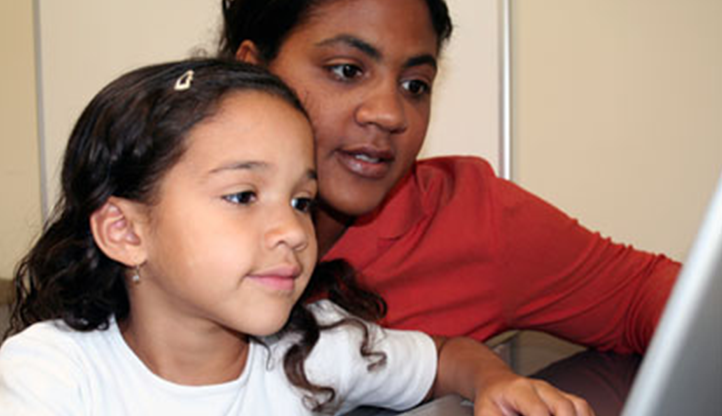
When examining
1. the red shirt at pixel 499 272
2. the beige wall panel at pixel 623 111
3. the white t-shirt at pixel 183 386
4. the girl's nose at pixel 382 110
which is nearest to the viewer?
the white t-shirt at pixel 183 386

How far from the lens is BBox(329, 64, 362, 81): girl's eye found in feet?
3.42

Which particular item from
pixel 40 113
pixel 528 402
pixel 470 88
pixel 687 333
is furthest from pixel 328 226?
pixel 40 113

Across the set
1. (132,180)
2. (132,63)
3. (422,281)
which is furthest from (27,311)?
(132,63)

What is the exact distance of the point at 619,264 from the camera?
1.22m

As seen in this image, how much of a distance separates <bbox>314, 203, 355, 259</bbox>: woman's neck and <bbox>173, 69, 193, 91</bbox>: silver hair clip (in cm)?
39

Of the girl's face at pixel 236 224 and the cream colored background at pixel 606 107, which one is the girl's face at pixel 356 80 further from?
the cream colored background at pixel 606 107

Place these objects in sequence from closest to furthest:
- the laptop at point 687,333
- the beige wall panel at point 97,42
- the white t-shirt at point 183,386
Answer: the laptop at point 687,333, the white t-shirt at point 183,386, the beige wall panel at point 97,42

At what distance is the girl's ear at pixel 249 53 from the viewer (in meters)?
1.10

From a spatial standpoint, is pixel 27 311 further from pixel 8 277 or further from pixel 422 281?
pixel 8 277

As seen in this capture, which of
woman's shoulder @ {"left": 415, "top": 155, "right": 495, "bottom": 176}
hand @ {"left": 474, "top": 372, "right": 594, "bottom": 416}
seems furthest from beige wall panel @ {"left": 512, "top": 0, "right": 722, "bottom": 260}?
hand @ {"left": 474, "top": 372, "right": 594, "bottom": 416}

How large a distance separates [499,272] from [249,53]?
54 centimetres

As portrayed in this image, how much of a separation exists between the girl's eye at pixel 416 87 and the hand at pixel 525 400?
47 cm

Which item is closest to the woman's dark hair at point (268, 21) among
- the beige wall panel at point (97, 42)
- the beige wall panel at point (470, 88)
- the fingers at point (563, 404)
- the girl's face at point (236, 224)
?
the girl's face at point (236, 224)

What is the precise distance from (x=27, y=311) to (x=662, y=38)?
1762mm
